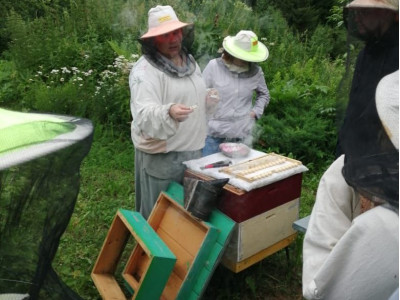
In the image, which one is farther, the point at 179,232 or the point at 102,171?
the point at 102,171

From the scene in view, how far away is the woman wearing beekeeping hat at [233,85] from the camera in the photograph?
3186 millimetres

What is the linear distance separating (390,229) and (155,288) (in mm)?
1270

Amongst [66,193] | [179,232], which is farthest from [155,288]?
[66,193]

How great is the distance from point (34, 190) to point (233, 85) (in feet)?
7.11

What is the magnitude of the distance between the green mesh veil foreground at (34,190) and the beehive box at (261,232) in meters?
0.97

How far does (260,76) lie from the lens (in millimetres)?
3373

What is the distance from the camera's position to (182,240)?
2195 millimetres

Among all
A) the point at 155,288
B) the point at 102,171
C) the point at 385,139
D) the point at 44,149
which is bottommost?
the point at 102,171

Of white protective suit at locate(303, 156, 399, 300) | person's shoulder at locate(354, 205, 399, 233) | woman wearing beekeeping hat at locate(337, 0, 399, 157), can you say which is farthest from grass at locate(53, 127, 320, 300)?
person's shoulder at locate(354, 205, 399, 233)

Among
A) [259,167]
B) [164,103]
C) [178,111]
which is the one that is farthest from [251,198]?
[164,103]

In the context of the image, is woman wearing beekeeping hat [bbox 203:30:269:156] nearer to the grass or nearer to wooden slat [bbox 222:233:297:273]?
the grass

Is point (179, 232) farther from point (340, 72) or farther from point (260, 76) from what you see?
point (340, 72)

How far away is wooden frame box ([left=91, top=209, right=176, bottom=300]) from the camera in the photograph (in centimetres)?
190

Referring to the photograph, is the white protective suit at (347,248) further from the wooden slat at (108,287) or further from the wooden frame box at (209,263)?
the wooden slat at (108,287)
